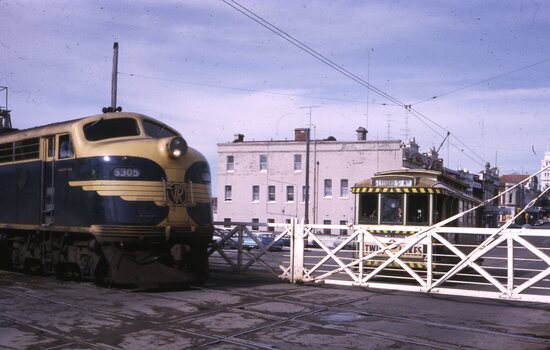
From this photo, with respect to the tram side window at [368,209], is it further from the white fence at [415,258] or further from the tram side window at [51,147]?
the tram side window at [51,147]

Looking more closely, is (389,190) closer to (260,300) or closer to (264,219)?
(260,300)

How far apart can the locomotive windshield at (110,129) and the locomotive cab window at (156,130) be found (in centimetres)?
24

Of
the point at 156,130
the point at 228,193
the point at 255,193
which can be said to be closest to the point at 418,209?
the point at 156,130

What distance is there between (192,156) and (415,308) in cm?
569

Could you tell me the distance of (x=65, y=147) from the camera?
1327cm

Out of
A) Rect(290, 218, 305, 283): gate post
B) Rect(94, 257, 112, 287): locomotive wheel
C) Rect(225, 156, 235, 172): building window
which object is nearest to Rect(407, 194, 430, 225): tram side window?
Rect(290, 218, 305, 283): gate post

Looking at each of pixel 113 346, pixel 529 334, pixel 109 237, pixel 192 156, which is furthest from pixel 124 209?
pixel 529 334

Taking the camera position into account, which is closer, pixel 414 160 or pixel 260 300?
pixel 260 300

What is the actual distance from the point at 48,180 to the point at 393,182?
906 centimetres

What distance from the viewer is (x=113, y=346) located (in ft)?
24.2

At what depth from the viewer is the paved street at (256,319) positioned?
7754 millimetres

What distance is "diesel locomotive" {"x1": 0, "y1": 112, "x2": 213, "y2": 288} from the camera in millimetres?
11992

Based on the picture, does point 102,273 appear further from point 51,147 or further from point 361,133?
point 361,133

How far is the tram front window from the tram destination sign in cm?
29
